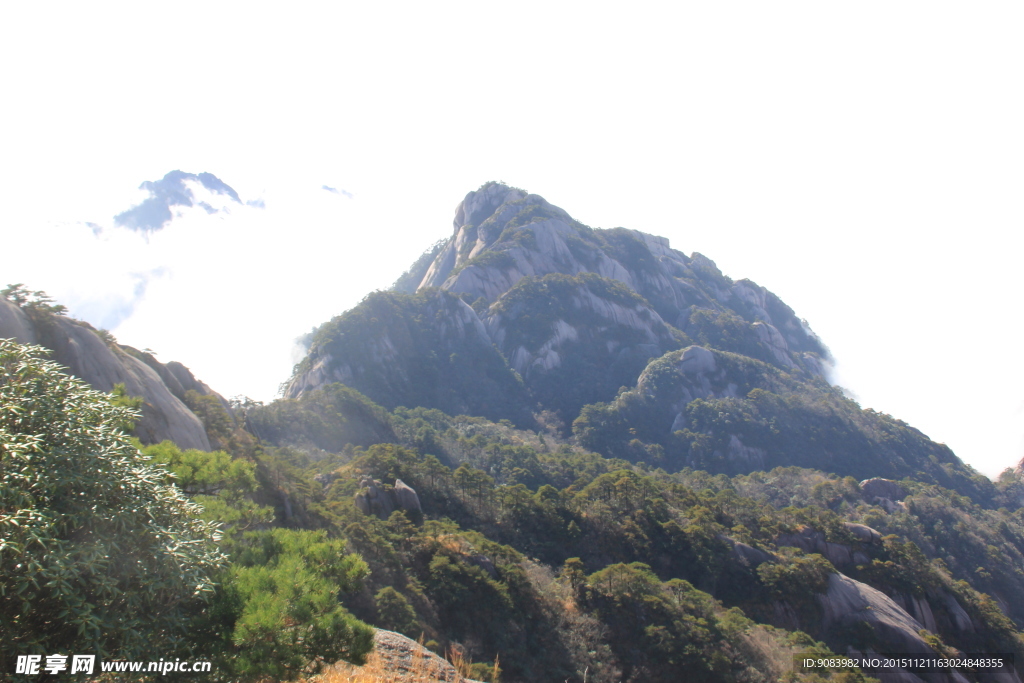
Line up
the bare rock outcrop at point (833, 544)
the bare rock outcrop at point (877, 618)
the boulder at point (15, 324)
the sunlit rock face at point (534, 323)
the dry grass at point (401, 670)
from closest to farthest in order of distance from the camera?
the dry grass at point (401, 670)
the boulder at point (15, 324)
the bare rock outcrop at point (877, 618)
the bare rock outcrop at point (833, 544)
the sunlit rock face at point (534, 323)

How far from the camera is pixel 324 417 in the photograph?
60.1 m

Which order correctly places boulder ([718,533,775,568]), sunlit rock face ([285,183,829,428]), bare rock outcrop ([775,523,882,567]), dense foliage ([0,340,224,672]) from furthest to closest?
sunlit rock face ([285,183,829,428]) < bare rock outcrop ([775,523,882,567]) < boulder ([718,533,775,568]) < dense foliage ([0,340,224,672])

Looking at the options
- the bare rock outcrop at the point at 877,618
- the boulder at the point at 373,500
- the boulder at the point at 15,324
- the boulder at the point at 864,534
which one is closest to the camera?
the boulder at the point at 15,324

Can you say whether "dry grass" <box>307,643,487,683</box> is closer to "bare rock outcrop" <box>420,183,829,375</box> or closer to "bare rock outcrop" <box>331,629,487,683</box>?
"bare rock outcrop" <box>331,629,487,683</box>

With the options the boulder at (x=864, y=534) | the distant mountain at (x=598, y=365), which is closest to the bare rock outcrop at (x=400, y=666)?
the boulder at (x=864, y=534)

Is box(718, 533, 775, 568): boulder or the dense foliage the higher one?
the dense foliage

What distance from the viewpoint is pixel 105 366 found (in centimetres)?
2345

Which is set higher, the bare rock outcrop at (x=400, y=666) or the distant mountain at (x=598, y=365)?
the distant mountain at (x=598, y=365)

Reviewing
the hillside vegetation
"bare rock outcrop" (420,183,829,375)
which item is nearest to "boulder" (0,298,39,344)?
the hillside vegetation

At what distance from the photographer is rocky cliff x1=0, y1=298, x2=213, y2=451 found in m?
21.4

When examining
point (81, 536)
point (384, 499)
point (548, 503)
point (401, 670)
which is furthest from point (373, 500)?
point (81, 536)

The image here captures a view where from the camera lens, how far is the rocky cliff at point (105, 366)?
21.4 m

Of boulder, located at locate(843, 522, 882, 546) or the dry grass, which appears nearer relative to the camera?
the dry grass

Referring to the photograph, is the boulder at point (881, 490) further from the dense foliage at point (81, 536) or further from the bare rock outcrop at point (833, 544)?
the dense foliage at point (81, 536)
